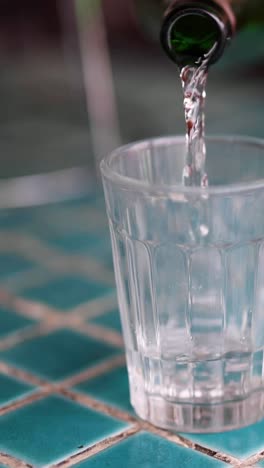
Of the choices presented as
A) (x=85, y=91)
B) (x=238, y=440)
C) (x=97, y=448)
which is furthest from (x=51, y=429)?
(x=85, y=91)

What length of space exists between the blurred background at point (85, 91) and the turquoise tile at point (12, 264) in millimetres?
294

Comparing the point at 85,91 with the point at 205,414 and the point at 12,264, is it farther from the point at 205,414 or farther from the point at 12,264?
the point at 205,414

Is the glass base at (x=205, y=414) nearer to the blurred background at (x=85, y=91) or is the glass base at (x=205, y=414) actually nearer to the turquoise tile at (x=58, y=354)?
the turquoise tile at (x=58, y=354)

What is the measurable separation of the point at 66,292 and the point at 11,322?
109 mm

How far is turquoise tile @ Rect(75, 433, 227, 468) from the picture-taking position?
27.6 inches

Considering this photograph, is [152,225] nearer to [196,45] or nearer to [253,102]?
[196,45]

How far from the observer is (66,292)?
3.57 feet

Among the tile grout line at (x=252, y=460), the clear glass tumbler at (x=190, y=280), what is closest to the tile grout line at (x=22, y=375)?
the clear glass tumbler at (x=190, y=280)

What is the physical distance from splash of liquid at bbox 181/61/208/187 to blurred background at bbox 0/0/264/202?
0.45 meters

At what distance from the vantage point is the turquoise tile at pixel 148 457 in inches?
27.6

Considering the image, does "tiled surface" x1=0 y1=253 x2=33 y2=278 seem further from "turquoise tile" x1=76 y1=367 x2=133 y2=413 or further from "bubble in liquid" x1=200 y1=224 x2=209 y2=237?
"bubble in liquid" x1=200 y1=224 x2=209 y2=237

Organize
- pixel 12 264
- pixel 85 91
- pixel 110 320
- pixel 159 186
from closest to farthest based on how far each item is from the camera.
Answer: pixel 159 186, pixel 110 320, pixel 12 264, pixel 85 91

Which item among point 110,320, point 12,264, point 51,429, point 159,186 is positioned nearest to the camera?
point 159,186

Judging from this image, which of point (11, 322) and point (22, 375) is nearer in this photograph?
point (22, 375)
